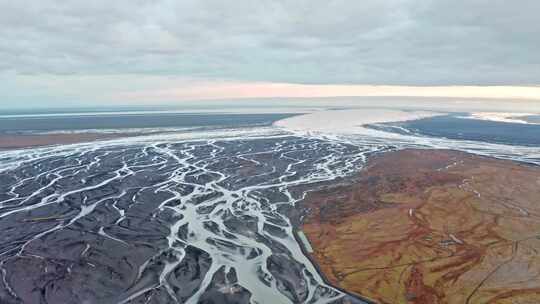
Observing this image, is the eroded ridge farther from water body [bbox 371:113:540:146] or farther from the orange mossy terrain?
water body [bbox 371:113:540:146]

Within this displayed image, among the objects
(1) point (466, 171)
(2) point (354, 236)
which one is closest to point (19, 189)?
(2) point (354, 236)

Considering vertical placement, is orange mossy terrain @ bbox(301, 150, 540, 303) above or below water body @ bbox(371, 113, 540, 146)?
above

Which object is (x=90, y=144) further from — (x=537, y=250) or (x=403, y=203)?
(x=537, y=250)

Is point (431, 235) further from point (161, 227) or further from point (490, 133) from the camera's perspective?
point (490, 133)

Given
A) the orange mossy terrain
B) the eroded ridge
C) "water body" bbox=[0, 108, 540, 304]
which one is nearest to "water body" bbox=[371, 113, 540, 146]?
"water body" bbox=[0, 108, 540, 304]

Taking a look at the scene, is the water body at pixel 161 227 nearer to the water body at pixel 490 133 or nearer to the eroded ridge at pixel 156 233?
the eroded ridge at pixel 156 233

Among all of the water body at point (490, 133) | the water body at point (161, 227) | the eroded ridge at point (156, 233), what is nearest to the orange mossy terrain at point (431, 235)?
the water body at point (161, 227)
